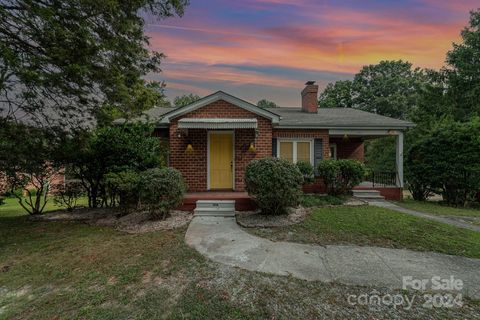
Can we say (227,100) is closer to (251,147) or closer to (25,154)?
(251,147)

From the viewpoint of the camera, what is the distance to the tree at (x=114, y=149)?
8406 millimetres

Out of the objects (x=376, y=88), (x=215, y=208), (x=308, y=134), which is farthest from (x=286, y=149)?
(x=376, y=88)

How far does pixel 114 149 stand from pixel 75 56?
3236 millimetres

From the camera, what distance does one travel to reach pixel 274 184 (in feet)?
23.5

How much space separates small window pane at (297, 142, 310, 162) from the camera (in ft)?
38.7

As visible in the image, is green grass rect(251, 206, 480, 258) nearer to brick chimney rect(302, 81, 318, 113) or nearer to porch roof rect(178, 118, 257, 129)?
porch roof rect(178, 118, 257, 129)

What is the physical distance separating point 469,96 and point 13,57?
102 feet

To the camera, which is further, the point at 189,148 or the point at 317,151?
the point at 317,151

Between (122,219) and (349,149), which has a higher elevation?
(349,149)

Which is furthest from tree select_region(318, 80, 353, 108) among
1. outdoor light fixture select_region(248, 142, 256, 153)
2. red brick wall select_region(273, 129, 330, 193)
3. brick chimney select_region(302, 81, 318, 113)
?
outdoor light fixture select_region(248, 142, 256, 153)

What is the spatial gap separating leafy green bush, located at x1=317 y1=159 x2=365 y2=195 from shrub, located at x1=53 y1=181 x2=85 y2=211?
34.1 ft

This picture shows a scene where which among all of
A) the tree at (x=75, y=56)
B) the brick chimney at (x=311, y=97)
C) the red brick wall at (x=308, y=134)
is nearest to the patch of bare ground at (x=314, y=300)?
the tree at (x=75, y=56)

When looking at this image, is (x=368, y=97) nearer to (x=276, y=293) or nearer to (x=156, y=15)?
(x=156, y=15)

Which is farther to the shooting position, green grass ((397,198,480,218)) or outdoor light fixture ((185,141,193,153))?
outdoor light fixture ((185,141,193,153))
